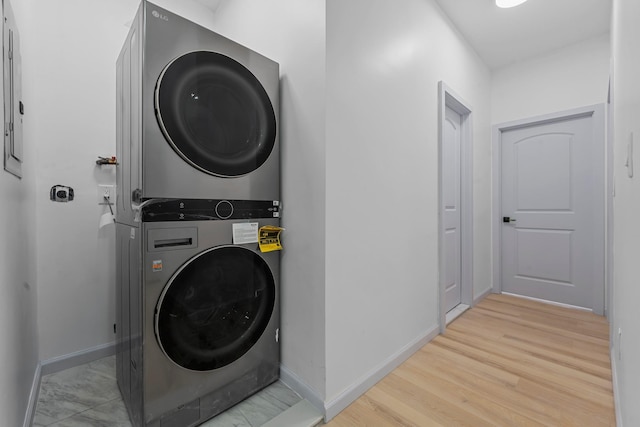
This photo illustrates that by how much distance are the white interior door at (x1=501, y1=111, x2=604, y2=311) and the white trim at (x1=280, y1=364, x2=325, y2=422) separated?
2979 millimetres

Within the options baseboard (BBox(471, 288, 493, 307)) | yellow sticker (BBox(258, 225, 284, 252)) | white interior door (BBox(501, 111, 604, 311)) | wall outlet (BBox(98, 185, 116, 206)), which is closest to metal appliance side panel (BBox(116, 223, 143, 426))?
wall outlet (BBox(98, 185, 116, 206))

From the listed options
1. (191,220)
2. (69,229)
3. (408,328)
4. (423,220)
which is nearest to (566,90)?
(423,220)

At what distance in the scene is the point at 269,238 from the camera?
5.07 ft

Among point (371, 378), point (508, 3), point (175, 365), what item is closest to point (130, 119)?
point (175, 365)

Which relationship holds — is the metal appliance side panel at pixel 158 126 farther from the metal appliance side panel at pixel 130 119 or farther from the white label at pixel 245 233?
the white label at pixel 245 233

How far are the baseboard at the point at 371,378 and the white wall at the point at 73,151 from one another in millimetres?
1592

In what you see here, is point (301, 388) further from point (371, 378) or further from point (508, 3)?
point (508, 3)

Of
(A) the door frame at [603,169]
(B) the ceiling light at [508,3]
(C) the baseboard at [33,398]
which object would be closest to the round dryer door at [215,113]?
(C) the baseboard at [33,398]

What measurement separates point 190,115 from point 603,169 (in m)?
3.66

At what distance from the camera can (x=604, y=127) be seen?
2.73 m

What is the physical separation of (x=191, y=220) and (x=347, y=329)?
967 mm

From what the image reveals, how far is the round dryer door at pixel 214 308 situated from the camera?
1.20 metres

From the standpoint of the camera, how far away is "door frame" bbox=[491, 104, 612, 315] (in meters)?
2.71

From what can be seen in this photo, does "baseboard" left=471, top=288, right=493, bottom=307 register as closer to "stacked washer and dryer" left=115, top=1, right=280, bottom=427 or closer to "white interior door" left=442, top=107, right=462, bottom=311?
"white interior door" left=442, top=107, right=462, bottom=311
